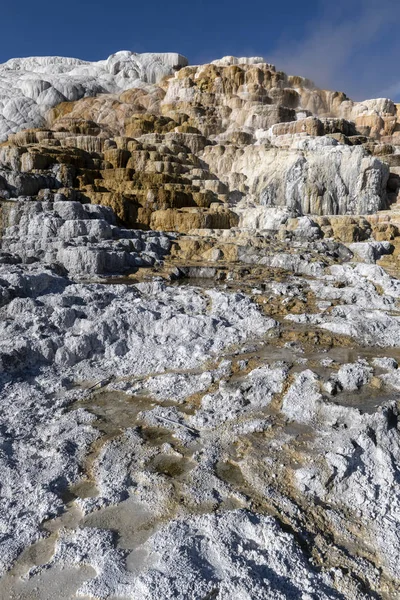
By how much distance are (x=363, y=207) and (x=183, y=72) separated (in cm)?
2168

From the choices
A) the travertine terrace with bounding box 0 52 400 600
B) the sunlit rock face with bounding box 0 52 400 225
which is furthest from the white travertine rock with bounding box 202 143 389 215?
the travertine terrace with bounding box 0 52 400 600

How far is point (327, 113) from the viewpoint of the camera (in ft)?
104

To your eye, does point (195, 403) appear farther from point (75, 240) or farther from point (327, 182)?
point (327, 182)

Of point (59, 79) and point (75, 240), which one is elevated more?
point (59, 79)

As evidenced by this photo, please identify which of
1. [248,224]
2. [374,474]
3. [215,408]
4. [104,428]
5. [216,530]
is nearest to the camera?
[216,530]

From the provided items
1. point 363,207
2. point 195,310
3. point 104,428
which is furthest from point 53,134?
point 104,428

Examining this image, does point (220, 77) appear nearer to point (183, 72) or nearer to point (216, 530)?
point (183, 72)

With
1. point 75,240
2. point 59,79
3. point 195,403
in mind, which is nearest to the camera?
point 195,403

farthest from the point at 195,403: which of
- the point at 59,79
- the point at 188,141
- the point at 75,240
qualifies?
the point at 59,79

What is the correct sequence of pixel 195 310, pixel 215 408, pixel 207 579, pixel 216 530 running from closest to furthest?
1. pixel 207 579
2. pixel 216 530
3. pixel 215 408
4. pixel 195 310

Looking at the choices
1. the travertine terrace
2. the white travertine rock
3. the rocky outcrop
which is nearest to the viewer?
the travertine terrace

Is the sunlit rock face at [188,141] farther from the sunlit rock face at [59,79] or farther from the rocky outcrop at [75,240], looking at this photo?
the rocky outcrop at [75,240]

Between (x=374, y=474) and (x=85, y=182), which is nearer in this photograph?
(x=374, y=474)

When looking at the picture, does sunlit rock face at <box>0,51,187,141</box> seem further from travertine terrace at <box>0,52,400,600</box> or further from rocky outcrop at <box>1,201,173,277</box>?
rocky outcrop at <box>1,201,173,277</box>
